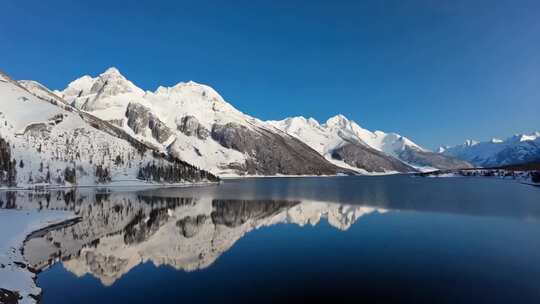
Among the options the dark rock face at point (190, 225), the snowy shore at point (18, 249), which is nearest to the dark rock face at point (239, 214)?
the dark rock face at point (190, 225)

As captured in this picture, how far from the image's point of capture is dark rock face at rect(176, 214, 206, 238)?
58.6m

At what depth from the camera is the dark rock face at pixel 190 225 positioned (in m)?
58.6

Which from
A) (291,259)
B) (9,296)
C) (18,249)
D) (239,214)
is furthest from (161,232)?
(9,296)

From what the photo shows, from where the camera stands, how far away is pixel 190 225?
65.8 metres

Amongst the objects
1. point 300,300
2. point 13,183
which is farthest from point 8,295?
point 13,183

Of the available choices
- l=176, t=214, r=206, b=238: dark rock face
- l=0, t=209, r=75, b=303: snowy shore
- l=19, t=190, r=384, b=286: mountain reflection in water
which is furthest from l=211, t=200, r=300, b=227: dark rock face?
l=0, t=209, r=75, b=303: snowy shore

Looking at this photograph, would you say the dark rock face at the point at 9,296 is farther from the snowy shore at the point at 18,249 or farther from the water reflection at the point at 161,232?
the water reflection at the point at 161,232

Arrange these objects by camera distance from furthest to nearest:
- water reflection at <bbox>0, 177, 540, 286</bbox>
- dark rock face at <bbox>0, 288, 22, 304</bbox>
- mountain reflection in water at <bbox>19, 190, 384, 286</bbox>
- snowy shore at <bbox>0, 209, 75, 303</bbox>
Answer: water reflection at <bbox>0, 177, 540, 286</bbox>, mountain reflection in water at <bbox>19, 190, 384, 286</bbox>, snowy shore at <bbox>0, 209, 75, 303</bbox>, dark rock face at <bbox>0, 288, 22, 304</bbox>

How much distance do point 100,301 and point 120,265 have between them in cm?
1161

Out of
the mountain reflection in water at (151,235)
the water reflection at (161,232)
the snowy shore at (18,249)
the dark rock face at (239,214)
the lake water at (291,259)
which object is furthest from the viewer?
the dark rock face at (239,214)

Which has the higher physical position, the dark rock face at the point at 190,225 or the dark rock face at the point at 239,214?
the dark rock face at the point at 239,214

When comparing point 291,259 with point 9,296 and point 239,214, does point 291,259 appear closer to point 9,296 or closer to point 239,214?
point 9,296

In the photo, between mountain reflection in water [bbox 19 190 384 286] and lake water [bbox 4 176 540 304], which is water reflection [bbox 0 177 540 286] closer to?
mountain reflection in water [bbox 19 190 384 286]

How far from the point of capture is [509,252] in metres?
42.6
